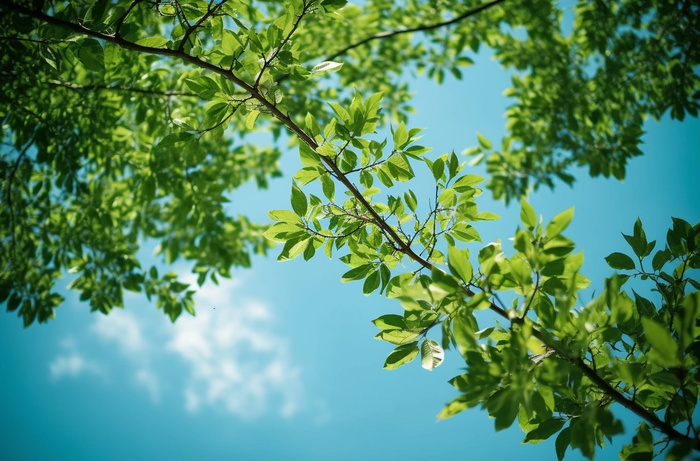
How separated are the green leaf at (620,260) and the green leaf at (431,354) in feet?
2.91

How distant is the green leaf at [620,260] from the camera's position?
60.7 inches

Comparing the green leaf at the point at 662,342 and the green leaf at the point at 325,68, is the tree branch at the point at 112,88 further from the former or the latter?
the green leaf at the point at 662,342

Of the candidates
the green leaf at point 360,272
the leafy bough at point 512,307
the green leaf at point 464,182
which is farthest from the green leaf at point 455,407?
the green leaf at point 464,182

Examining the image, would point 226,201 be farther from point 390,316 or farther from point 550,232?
point 550,232

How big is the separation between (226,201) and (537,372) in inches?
114

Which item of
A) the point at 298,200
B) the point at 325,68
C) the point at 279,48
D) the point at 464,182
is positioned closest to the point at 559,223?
the point at 464,182

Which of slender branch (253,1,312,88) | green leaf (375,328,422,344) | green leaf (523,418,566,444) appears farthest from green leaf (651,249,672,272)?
slender branch (253,1,312,88)

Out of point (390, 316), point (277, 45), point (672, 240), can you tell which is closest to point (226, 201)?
point (277, 45)

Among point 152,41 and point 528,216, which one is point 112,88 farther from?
point 528,216

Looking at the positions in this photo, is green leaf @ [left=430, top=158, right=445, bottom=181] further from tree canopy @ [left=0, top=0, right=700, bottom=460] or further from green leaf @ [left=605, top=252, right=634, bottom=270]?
green leaf @ [left=605, top=252, right=634, bottom=270]

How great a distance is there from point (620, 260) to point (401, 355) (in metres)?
1.04

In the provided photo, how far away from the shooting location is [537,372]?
3.22 ft

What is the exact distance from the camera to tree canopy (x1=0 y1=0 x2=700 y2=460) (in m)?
1.04

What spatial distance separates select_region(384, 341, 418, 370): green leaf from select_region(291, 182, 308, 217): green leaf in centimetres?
58
